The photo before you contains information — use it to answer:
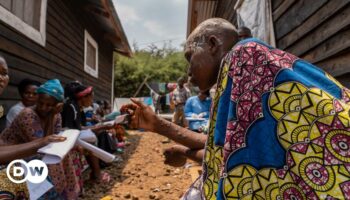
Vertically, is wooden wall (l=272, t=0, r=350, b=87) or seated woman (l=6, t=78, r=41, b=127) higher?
wooden wall (l=272, t=0, r=350, b=87)

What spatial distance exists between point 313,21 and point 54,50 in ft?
15.4

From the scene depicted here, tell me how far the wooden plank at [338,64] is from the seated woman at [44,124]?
94.1 inches

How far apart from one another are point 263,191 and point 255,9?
3810mm

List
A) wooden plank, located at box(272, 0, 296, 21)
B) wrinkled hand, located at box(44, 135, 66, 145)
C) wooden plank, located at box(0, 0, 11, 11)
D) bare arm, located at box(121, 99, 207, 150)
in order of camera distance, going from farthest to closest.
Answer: wooden plank, located at box(0, 0, 11, 11), wooden plank, located at box(272, 0, 296, 21), wrinkled hand, located at box(44, 135, 66, 145), bare arm, located at box(121, 99, 207, 150)

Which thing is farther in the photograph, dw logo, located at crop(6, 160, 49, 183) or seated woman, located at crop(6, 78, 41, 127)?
seated woman, located at crop(6, 78, 41, 127)

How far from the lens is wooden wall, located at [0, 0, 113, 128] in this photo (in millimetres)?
3949

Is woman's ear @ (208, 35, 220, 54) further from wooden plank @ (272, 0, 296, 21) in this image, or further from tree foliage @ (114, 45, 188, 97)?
tree foliage @ (114, 45, 188, 97)

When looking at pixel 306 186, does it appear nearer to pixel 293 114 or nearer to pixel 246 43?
pixel 293 114

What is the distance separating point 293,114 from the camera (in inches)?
35.3

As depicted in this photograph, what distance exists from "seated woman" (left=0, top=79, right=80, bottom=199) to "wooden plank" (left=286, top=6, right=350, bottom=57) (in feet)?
7.86

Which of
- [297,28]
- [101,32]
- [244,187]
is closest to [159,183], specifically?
[297,28]

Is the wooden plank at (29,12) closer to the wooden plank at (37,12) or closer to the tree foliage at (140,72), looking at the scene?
the wooden plank at (37,12)

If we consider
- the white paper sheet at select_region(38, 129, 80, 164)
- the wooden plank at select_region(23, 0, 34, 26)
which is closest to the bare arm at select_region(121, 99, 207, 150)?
the white paper sheet at select_region(38, 129, 80, 164)

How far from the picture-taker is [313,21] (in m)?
2.85
